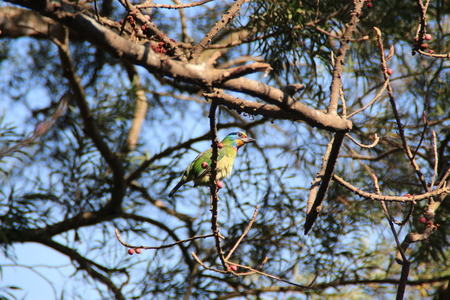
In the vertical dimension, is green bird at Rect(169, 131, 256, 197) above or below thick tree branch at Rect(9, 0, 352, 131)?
above

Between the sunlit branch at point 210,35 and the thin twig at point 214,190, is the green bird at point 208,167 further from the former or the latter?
the sunlit branch at point 210,35

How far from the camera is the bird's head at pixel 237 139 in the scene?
3.86 metres

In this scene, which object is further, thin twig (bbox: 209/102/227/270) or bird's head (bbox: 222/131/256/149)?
bird's head (bbox: 222/131/256/149)

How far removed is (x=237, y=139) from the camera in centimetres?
392

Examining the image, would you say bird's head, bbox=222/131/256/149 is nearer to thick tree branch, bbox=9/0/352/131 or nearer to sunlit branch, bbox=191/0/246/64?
sunlit branch, bbox=191/0/246/64

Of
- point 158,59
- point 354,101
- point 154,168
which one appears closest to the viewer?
point 158,59

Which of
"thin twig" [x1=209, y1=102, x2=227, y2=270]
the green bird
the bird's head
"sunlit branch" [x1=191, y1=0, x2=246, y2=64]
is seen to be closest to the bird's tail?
the green bird

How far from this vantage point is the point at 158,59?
1090 millimetres

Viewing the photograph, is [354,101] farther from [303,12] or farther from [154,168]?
[154,168]

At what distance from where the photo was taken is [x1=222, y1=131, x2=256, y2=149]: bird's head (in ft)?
12.7

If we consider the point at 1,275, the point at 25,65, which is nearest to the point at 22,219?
the point at 1,275

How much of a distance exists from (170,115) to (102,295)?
2.20 m

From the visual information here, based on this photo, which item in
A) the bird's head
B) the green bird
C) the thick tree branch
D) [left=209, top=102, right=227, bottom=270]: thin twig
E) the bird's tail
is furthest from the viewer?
the bird's head

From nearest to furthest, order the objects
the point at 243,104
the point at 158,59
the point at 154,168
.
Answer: the point at 158,59, the point at 243,104, the point at 154,168
